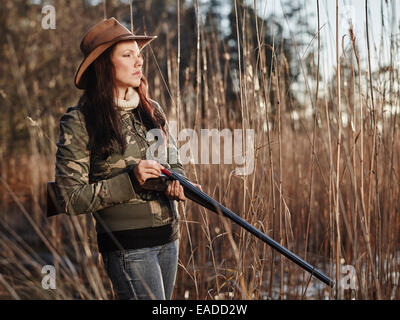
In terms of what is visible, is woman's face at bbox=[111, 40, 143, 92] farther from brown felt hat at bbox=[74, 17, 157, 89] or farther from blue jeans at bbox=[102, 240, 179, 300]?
blue jeans at bbox=[102, 240, 179, 300]

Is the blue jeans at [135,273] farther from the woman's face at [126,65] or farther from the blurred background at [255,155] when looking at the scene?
the woman's face at [126,65]

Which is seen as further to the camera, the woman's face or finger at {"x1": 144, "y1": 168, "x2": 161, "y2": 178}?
the woman's face

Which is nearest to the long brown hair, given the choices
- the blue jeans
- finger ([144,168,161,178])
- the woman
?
the woman

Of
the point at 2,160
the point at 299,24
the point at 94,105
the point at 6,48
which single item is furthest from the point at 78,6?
the point at 94,105

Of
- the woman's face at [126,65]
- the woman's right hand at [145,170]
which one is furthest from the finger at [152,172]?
the woman's face at [126,65]

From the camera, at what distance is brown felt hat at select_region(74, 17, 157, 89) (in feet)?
3.76

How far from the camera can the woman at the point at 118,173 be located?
1.06m

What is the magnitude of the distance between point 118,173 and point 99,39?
13.8 inches

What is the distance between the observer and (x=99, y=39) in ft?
3.81

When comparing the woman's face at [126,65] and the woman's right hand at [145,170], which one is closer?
the woman's right hand at [145,170]

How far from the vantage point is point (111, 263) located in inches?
44.2

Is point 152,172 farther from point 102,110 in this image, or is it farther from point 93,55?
point 93,55
